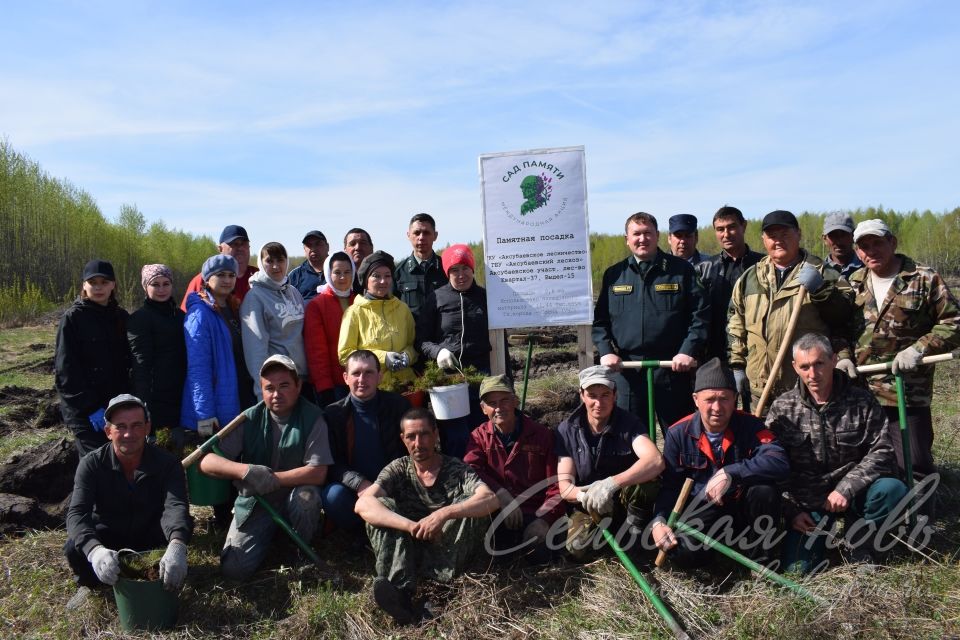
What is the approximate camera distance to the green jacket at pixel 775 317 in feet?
16.6

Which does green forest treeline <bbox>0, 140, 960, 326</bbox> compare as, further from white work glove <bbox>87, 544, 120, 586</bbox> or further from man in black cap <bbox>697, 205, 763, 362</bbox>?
white work glove <bbox>87, 544, 120, 586</bbox>

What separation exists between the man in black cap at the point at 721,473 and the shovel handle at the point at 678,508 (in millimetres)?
62

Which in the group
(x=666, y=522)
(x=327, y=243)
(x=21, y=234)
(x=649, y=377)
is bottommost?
(x=666, y=522)

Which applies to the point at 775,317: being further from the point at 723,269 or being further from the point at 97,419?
the point at 97,419

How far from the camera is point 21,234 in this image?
86.3ft

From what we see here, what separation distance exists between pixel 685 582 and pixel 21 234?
28852mm

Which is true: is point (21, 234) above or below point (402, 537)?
above

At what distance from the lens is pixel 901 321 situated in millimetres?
5156

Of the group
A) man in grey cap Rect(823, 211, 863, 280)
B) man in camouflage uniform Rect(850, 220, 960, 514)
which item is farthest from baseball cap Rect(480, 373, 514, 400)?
man in grey cap Rect(823, 211, 863, 280)

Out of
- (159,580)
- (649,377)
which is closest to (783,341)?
(649,377)

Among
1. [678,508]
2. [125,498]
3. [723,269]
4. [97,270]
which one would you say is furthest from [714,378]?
[97,270]

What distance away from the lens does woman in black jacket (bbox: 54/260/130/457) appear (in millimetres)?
5027

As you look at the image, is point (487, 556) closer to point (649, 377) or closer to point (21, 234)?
point (649, 377)

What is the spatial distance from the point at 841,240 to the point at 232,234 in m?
5.51
